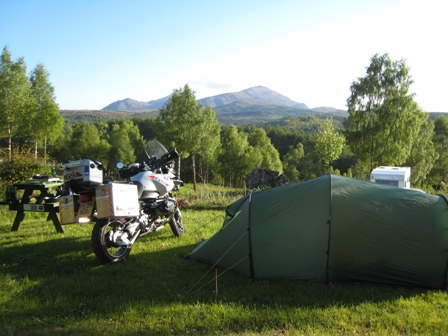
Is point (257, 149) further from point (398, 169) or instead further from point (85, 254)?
point (85, 254)

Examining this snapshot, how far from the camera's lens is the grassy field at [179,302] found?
154 inches

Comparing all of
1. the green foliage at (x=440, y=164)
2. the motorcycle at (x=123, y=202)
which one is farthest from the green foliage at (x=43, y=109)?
the green foliage at (x=440, y=164)

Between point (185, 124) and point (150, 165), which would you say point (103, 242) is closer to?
point (150, 165)

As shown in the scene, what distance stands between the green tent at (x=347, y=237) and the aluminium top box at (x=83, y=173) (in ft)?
7.97

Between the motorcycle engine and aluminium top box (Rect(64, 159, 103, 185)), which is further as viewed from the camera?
the motorcycle engine

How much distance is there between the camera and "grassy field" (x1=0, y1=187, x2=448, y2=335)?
390 centimetres

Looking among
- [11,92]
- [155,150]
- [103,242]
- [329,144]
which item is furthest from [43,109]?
[103,242]

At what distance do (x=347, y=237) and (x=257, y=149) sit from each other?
1843 inches

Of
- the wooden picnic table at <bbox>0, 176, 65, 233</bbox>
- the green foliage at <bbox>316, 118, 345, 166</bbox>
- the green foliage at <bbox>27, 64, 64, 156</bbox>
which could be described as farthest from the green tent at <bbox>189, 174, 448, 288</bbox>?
the green foliage at <bbox>27, 64, 64, 156</bbox>

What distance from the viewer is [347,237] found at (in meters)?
5.28

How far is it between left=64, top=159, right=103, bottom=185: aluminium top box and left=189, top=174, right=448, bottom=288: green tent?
7.97ft

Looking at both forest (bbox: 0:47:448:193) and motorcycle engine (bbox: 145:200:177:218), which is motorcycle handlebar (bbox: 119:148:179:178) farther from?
forest (bbox: 0:47:448:193)

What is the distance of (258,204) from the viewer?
5.99 meters

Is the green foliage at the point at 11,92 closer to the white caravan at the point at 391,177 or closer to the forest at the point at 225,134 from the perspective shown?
the forest at the point at 225,134
